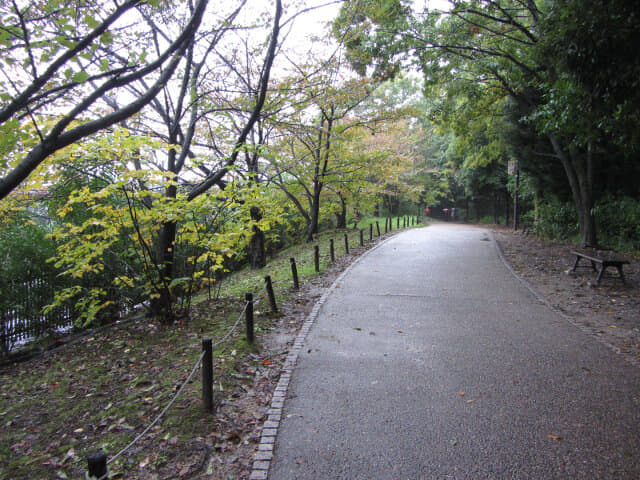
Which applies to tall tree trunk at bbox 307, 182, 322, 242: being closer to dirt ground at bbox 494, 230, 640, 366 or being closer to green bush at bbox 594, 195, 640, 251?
dirt ground at bbox 494, 230, 640, 366

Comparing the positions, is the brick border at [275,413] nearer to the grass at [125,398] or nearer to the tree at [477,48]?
the grass at [125,398]

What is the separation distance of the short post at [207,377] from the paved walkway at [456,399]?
0.83 m

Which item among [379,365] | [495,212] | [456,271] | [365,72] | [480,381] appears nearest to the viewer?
[480,381]

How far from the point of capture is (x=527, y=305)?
25.9 ft

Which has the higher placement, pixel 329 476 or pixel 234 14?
pixel 234 14

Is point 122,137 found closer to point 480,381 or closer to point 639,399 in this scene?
point 480,381

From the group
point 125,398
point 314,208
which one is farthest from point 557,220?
point 125,398

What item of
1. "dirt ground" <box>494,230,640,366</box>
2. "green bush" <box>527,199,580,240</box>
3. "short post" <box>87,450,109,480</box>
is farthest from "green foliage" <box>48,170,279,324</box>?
"green bush" <box>527,199,580,240</box>

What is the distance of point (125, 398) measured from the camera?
4730mm

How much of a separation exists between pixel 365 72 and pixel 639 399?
1193 centimetres

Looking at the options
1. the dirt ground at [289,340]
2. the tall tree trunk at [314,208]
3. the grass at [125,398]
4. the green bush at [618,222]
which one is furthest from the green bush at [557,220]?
the grass at [125,398]

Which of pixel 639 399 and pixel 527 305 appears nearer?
pixel 639 399

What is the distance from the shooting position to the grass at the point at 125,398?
11.7 ft

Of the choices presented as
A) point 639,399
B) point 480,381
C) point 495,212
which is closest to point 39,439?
point 480,381
